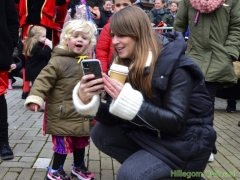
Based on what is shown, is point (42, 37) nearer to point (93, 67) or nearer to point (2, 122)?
point (2, 122)

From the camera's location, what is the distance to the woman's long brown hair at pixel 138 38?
7.38 feet

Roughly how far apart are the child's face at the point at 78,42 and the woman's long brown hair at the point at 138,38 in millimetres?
839

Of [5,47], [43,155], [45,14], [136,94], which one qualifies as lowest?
[43,155]

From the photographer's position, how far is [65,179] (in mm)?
3078

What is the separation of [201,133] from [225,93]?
4.22m

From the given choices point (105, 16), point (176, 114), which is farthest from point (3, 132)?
point (105, 16)

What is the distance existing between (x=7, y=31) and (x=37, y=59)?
2491 mm

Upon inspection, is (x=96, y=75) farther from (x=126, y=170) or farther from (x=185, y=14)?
(x=185, y=14)

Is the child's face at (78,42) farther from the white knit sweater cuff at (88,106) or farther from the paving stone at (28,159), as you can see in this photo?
the paving stone at (28,159)

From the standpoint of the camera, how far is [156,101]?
227 centimetres

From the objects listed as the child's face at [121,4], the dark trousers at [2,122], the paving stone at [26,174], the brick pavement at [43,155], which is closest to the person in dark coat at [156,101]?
the brick pavement at [43,155]

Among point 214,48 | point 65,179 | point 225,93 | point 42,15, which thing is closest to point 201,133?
point 65,179

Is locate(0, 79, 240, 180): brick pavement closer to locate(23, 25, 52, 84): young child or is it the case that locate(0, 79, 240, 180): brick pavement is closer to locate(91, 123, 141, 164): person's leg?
locate(91, 123, 141, 164): person's leg

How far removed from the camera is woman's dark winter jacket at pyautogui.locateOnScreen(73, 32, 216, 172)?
216 centimetres
